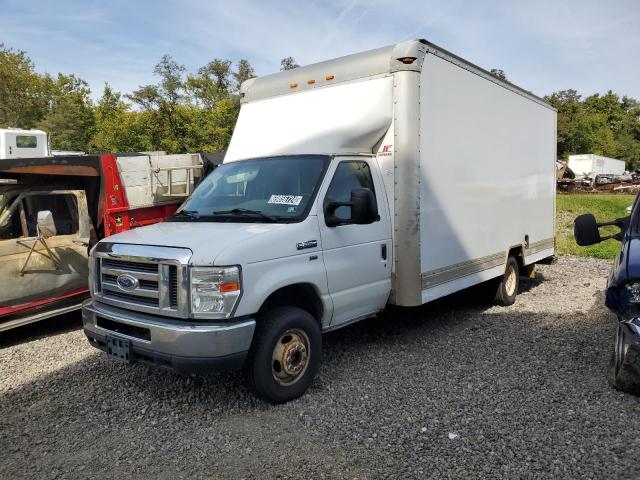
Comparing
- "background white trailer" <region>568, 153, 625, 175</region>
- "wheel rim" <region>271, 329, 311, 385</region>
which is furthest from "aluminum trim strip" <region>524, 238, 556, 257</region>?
"background white trailer" <region>568, 153, 625, 175</region>

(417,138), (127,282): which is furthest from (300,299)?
(417,138)

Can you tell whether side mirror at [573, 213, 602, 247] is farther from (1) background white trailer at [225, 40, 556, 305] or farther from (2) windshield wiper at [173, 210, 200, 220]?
(2) windshield wiper at [173, 210, 200, 220]

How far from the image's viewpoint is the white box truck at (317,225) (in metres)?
4.06

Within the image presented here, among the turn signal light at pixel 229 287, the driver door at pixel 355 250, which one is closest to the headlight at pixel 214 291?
the turn signal light at pixel 229 287

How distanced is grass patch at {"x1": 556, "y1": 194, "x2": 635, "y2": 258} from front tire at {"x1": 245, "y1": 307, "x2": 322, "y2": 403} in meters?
10.3

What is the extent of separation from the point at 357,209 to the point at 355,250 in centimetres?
57

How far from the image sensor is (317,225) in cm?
472

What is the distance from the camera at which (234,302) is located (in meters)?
4.00

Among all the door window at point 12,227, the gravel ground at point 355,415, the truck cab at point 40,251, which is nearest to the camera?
the gravel ground at point 355,415

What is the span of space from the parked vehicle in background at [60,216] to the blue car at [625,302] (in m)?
5.65

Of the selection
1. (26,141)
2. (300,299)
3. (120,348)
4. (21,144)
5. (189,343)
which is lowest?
(120,348)

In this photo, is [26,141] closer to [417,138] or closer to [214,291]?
[417,138]

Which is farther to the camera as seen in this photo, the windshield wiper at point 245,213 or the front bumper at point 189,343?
the windshield wiper at point 245,213

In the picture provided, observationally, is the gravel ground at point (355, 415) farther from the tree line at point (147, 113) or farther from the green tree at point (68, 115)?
the green tree at point (68, 115)
